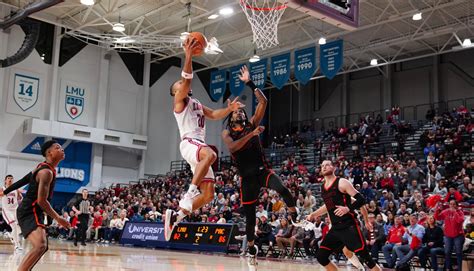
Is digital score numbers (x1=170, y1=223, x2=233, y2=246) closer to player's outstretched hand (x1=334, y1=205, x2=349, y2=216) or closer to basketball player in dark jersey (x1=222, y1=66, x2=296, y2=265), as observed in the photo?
basketball player in dark jersey (x1=222, y1=66, x2=296, y2=265)

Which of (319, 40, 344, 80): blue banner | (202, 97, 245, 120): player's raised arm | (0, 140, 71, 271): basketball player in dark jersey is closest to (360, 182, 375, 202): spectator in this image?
(319, 40, 344, 80): blue banner

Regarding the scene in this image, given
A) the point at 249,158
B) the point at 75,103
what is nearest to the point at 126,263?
the point at 249,158

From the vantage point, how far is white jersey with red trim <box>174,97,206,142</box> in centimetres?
629

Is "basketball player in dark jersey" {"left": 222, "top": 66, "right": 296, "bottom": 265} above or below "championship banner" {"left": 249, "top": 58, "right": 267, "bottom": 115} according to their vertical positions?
below

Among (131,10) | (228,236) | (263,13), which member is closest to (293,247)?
(228,236)

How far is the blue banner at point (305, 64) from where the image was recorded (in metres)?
22.3

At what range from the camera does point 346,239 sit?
711cm

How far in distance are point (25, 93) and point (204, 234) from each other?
A: 13945mm

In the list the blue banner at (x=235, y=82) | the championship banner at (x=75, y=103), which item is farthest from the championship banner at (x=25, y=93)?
the blue banner at (x=235, y=82)

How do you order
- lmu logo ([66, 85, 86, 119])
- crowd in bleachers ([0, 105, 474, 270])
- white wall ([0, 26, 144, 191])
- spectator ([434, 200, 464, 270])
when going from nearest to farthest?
spectator ([434, 200, 464, 270]), crowd in bleachers ([0, 105, 474, 270]), white wall ([0, 26, 144, 191]), lmu logo ([66, 85, 86, 119])

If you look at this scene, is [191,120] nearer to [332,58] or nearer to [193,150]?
[193,150]

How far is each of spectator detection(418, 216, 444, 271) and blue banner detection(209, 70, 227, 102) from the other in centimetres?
1554

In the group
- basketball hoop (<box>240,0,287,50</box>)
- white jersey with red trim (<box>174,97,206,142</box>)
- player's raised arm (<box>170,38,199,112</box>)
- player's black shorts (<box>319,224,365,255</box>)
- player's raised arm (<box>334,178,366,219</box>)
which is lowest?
player's black shorts (<box>319,224,365,255</box>)

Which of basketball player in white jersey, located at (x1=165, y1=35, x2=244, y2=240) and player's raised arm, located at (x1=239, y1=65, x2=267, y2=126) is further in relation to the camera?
player's raised arm, located at (x1=239, y1=65, x2=267, y2=126)
